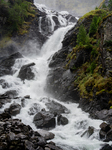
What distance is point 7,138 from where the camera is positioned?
698 centimetres

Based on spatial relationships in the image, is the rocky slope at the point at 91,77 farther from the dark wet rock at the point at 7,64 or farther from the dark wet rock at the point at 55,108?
the dark wet rock at the point at 7,64

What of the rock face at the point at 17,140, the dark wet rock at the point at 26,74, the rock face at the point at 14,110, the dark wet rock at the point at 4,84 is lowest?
the rock face at the point at 17,140

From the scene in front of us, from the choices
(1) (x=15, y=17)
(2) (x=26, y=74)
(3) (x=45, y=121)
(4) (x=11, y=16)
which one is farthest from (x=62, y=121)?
(4) (x=11, y=16)

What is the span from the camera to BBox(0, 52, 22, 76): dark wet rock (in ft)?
94.4

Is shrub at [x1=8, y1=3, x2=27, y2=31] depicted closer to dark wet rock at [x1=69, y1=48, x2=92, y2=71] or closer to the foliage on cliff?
the foliage on cliff

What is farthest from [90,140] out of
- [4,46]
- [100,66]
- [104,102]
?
[4,46]

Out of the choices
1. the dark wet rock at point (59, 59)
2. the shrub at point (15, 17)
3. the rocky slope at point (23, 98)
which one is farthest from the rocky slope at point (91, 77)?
the shrub at point (15, 17)

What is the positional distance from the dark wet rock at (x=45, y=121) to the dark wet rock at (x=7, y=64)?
60.5ft

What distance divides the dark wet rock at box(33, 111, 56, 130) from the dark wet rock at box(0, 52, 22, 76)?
60.5ft

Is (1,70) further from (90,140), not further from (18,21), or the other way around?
(90,140)

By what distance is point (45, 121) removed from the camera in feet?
41.0

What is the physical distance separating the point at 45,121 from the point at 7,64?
22098 millimetres

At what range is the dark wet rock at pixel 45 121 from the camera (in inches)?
488

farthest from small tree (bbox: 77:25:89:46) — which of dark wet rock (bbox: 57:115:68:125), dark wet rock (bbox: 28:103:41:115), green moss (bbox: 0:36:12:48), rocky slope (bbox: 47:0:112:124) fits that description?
green moss (bbox: 0:36:12:48)
